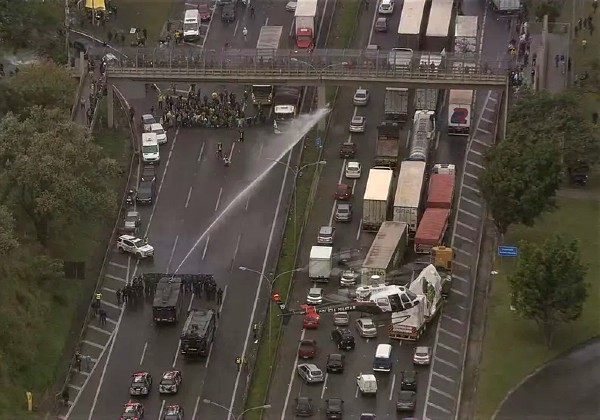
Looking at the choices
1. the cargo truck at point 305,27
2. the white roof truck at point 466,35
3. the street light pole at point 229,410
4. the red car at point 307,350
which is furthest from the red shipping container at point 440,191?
the cargo truck at point 305,27

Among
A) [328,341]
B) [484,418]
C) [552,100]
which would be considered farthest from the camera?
[552,100]

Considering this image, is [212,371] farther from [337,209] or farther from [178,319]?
[337,209]

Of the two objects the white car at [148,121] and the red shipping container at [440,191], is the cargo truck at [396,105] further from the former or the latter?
the white car at [148,121]

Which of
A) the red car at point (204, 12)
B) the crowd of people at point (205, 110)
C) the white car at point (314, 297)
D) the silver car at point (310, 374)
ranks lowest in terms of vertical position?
the silver car at point (310, 374)

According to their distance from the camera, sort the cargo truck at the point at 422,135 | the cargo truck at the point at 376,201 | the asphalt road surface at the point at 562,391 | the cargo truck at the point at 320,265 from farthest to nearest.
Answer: the cargo truck at the point at 422,135 → the cargo truck at the point at 376,201 → the cargo truck at the point at 320,265 → the asphalt road surface at the point at 562,391

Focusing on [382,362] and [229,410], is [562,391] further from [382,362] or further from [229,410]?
[229,410]

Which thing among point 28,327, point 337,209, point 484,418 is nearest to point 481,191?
point 337,209
